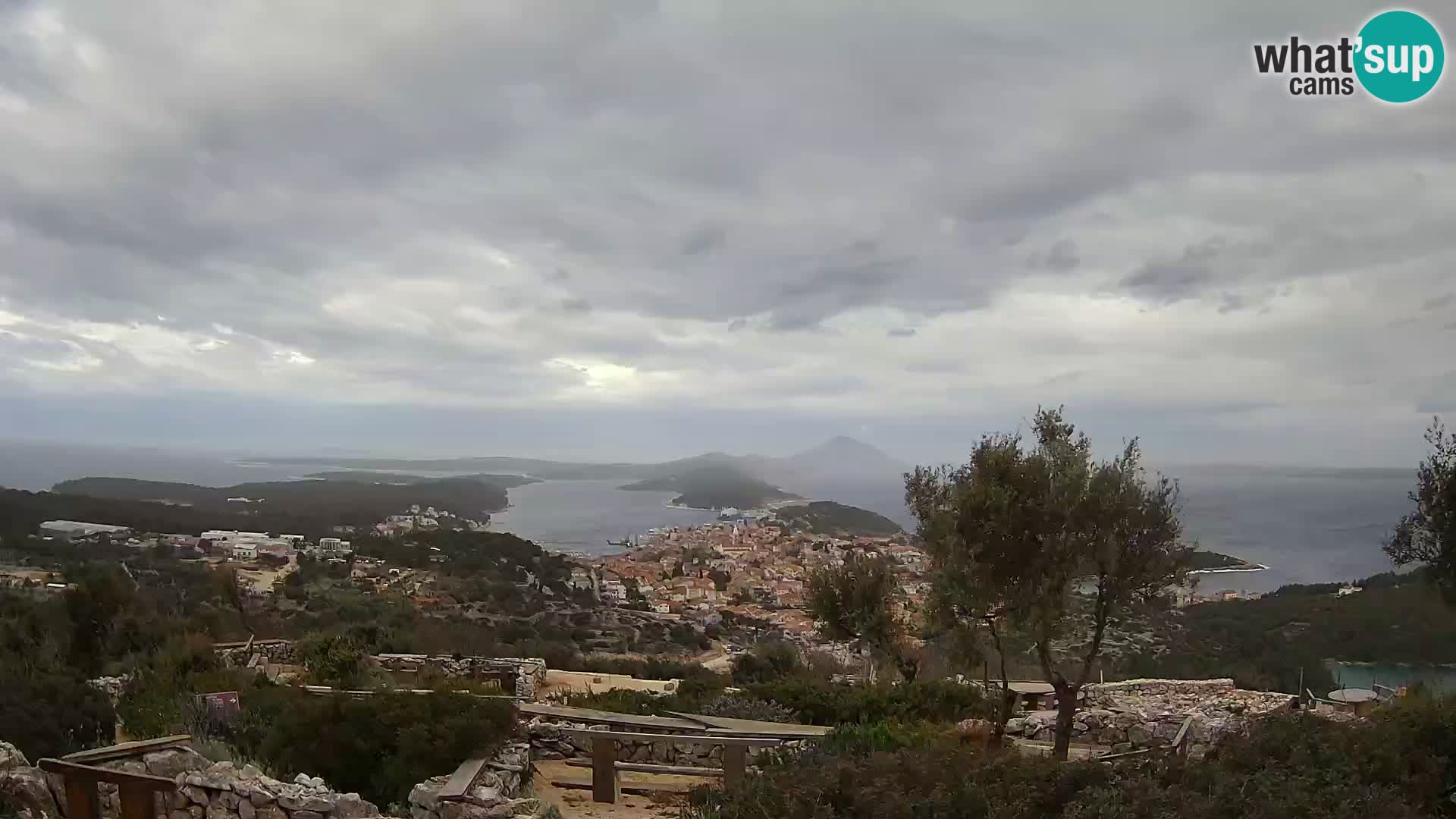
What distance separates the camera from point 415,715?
7762 mm

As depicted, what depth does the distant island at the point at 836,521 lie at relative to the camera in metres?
54.5

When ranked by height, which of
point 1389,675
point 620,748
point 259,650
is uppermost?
point 620,748

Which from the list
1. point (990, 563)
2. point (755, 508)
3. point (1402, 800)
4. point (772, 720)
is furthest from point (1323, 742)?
point (755, 508)

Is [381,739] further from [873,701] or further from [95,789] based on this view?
[873,701]

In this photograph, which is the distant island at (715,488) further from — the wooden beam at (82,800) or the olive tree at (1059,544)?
the wooden beam at (82,800)

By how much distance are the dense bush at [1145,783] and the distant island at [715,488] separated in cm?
8329

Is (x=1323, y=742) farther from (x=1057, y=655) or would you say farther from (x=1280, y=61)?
(x=1280, y=61)

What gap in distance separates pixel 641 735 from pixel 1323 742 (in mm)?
5878

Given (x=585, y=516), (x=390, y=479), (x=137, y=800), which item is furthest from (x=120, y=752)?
(x=390, y=479)

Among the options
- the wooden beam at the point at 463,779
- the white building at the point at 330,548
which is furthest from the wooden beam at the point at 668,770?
the white building at the point at 330,548

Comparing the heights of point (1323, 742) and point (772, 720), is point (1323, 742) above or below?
above

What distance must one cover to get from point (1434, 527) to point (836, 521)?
53.0 m

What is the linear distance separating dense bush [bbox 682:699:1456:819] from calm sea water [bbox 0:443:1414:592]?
2915 mm

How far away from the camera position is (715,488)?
4569 inches
